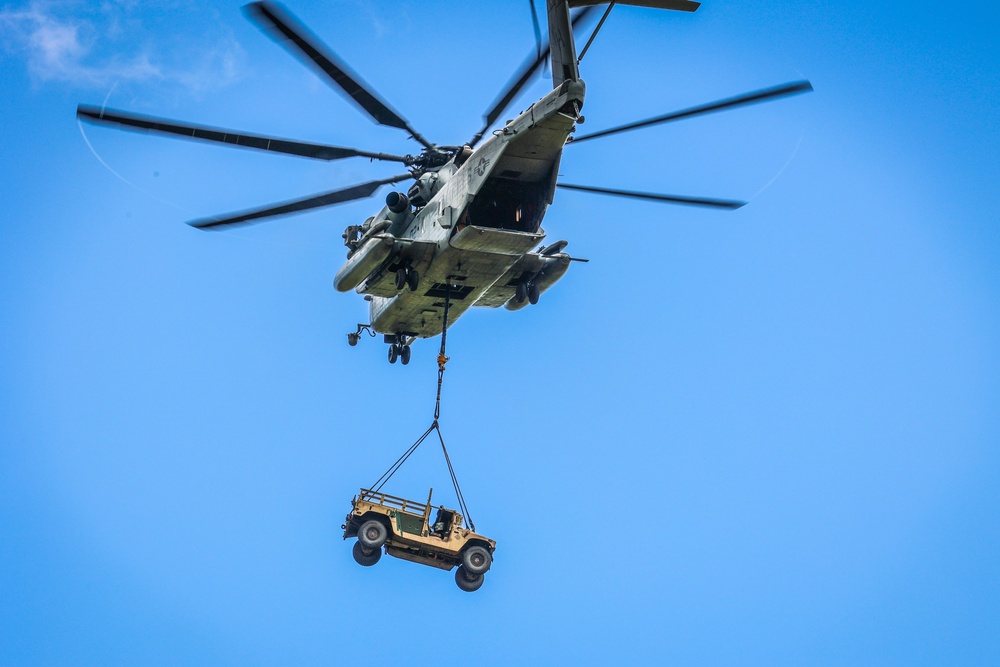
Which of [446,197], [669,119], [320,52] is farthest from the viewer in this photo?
[446,197]

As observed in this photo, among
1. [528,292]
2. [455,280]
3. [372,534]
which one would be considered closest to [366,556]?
[372,534]

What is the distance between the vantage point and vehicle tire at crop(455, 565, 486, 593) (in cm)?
1673

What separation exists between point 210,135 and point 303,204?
2.00 m

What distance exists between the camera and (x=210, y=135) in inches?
593

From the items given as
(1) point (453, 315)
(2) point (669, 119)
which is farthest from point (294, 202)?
(2) point (669, 119)

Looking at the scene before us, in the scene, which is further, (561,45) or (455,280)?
(455,280)

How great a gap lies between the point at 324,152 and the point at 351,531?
6.08 meters

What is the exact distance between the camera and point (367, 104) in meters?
15.3

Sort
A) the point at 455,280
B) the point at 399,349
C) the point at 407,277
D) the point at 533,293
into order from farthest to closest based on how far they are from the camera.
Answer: the point at 399,349 → the point at 533,293 → the point at 455,280 → the point at 407,277

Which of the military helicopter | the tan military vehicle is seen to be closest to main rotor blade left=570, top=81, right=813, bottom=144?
the military helicopter

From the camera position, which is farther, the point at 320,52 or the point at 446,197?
the point at 446,197

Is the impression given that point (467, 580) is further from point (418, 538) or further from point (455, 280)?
point (455, 280)

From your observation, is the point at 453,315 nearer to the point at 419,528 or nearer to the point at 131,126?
the point at 419,528

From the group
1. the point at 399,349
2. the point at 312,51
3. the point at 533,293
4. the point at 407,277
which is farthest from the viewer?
the point at 399,349
